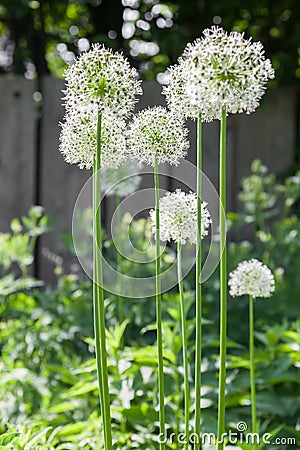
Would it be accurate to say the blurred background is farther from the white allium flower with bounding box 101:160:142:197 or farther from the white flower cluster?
the white flower cluster

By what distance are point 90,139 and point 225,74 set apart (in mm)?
263

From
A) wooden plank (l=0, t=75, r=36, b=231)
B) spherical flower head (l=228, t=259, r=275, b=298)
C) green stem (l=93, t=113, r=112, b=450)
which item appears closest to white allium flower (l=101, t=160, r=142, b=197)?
spherical flower head (l=228, t=259, r=275, b=298)

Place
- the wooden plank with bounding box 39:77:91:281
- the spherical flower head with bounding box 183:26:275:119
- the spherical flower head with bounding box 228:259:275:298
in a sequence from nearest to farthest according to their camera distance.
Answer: the spherical flower head with bounding box 183:26:275:119, the spherical flower head with bounding box 228:259:275:298, the wooden plank with bounding box 39:77:91:281

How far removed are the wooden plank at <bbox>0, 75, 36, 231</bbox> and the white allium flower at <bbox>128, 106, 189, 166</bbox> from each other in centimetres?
255

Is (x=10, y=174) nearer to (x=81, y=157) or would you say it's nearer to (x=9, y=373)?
(x=9, y=373)

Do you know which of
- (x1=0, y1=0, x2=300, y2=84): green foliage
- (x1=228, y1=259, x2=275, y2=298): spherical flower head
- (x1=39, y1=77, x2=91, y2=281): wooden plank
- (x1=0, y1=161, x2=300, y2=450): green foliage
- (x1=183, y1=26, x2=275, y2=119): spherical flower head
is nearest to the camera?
(x1=183, y1=26, x2=275, y2=119): spherical flower head

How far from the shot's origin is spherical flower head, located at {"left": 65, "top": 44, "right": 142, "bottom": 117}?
3.30 ft

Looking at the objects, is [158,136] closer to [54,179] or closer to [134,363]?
[134,363]

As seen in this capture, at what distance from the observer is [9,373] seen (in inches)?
84.1

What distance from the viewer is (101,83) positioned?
1.01 meters

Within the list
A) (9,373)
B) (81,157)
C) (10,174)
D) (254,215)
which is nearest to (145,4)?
(10,174)

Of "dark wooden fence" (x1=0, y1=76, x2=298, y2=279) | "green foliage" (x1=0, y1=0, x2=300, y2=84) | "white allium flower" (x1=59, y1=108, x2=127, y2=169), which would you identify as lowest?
"white allium flower" (x1=59, y1=108, x2=127, y2=169)

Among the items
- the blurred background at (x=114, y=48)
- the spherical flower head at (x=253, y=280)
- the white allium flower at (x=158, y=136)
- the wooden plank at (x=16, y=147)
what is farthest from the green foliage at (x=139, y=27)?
the white allium flower at (x=158, y=136)

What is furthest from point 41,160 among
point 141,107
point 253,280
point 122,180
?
point 253,280
